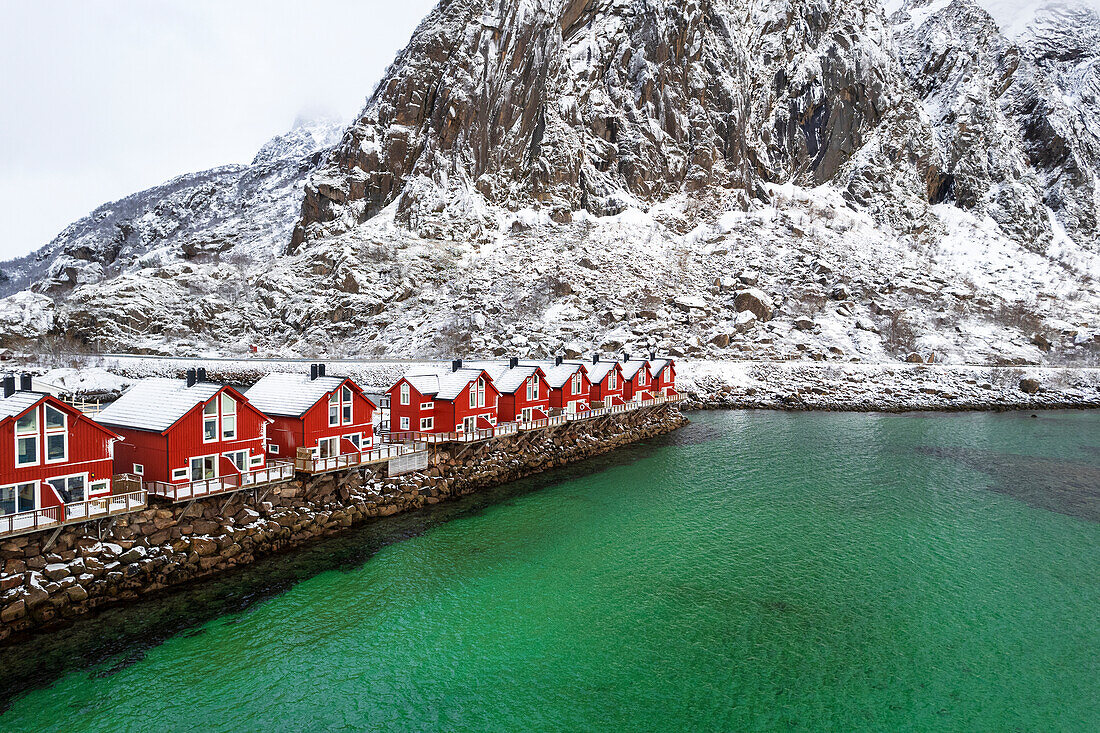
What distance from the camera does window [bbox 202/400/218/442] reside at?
28.4 metres

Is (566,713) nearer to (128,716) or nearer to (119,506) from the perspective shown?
(128,716)

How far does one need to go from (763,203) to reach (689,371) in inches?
3088

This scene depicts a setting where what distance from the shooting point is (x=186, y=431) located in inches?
1089

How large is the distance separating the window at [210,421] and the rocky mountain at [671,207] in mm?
69850

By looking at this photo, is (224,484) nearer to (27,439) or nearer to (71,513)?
(71,513)

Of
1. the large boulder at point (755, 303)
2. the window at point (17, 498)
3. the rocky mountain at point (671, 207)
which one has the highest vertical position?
the rocky mountain at point (671, 207)

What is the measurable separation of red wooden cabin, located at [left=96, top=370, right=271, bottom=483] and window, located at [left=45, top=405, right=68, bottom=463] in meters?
3.55

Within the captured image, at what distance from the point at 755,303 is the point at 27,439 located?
104311mm

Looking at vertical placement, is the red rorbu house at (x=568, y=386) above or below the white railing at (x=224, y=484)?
above

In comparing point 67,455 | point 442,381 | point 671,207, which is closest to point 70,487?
point 67,455

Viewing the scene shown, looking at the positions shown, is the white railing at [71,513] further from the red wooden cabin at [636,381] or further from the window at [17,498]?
the red wooden cabin at [636,381]

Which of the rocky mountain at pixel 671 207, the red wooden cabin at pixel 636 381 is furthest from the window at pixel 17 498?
the rocky mountain at pixel 671 207

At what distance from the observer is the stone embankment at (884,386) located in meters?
81.8

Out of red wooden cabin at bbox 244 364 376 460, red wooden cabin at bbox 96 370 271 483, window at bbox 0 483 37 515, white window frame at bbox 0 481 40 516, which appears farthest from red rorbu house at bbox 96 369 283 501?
window at bbox 0 483 37 515
